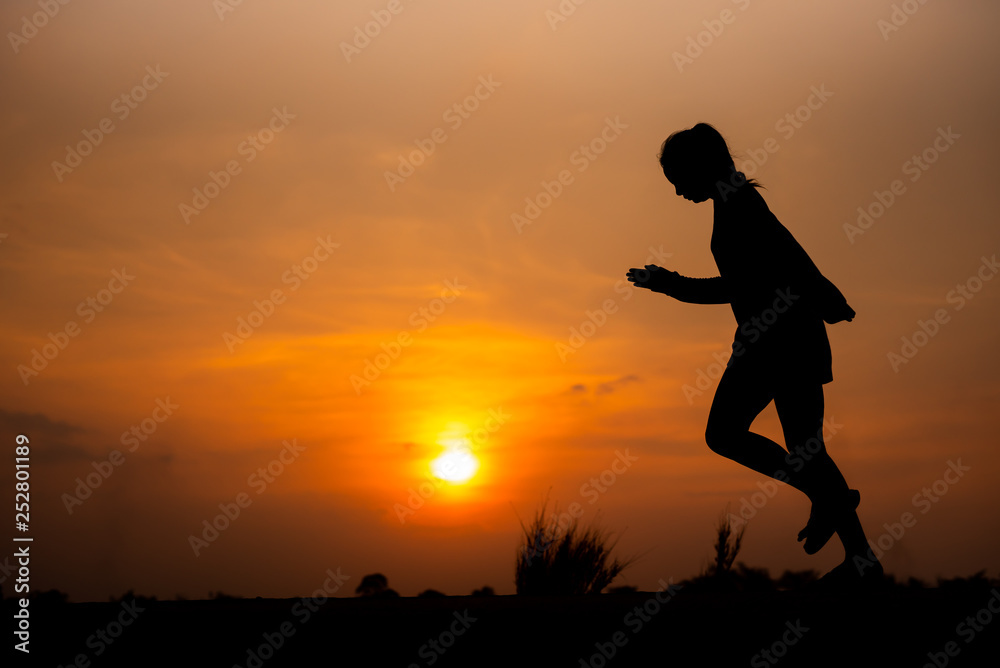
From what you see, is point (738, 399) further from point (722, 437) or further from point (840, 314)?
point (840, 314)

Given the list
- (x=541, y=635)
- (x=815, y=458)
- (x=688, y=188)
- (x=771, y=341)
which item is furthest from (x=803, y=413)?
(x=541, y=635)

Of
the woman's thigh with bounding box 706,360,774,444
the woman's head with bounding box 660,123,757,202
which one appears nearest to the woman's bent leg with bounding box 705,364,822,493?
the woman's thigh with bounding box 706,360,774,444

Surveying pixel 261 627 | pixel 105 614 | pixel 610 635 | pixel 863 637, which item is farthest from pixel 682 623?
pixel 105 614

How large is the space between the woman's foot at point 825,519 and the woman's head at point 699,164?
131 cm

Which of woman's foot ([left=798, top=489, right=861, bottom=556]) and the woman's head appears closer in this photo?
woman's foot ([left=798, top=489, right=861, bottom=556])

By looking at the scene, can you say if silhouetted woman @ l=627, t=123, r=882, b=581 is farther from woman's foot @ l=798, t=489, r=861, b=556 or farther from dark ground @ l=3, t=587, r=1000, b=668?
dark ground @ l=3, t=587, r=1000, b=668

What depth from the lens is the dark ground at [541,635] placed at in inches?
94.3

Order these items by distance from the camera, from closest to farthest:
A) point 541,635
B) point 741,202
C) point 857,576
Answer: point 541,635
point 857,576
point 741,202

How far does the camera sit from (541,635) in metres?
2.65

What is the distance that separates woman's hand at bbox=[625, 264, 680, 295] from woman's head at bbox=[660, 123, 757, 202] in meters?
0.33

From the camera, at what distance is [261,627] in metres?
2.77

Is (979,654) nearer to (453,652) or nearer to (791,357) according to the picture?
(453,652)

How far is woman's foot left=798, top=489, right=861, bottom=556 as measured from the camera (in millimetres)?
3795

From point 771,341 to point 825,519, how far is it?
73 cm
